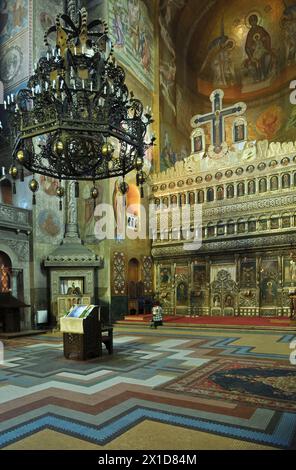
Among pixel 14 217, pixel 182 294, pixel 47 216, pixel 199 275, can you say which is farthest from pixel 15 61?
pixel 182 294

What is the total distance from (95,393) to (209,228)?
42.1 ft

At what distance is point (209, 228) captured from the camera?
57.4 ft

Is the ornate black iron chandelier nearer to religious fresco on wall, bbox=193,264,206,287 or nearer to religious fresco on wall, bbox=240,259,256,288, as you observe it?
religious fresco on wall, bbox=240,259,256,288

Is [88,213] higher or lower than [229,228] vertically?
higher

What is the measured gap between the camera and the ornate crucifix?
1791 cm

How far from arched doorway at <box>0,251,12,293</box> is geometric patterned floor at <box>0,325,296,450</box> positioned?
4458mm

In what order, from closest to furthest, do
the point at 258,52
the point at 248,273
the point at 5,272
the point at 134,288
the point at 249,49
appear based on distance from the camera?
the point at 5,272, the point at 248,273, the point at 134,288, the point at 258,52, the point at 249,49

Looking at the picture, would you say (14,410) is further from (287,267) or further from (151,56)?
(151,56)

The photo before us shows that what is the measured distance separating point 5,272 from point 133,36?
13686 millimetres

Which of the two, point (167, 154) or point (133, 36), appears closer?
point (133, 36)

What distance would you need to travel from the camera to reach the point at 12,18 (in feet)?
50.2

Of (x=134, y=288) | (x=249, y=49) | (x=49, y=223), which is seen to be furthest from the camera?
(x=249, y=49)

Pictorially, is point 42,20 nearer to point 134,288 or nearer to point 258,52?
point 134,288

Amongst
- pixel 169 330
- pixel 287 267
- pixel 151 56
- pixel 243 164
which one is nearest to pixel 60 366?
pixel 169 330
